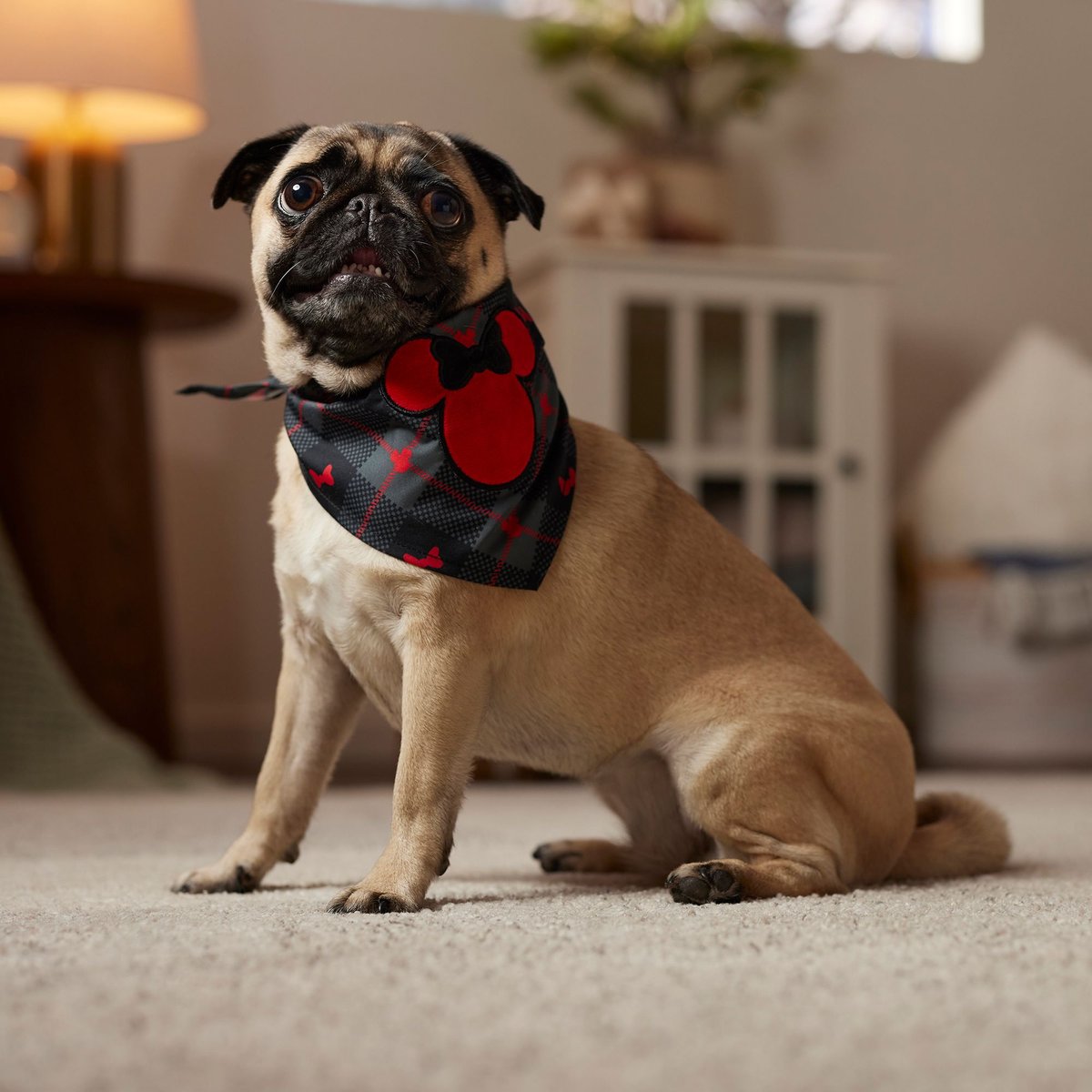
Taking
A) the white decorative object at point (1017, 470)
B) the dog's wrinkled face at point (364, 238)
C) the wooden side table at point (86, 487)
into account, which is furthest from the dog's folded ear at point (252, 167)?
the white decorative object at point (1017, 470)

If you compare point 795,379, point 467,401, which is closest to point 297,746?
point 467,401

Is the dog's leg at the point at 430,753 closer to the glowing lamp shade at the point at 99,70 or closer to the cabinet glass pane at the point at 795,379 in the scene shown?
the glowing lamp shade at the point at 99,70

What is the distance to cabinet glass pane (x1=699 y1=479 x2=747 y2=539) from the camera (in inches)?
128

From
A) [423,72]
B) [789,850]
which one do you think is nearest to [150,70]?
[423,72]

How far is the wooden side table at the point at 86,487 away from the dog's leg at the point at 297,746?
1.58 meters

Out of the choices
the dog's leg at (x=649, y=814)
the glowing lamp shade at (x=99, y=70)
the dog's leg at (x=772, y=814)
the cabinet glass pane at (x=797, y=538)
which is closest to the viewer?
the dog's leg at (x=772, y=814)

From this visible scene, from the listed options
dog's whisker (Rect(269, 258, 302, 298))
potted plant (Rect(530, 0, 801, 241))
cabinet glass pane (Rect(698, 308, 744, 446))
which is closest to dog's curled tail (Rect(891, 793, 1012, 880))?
dog's whisker (Rect(269, 258, 302, 298))

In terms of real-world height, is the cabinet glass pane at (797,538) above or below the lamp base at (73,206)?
below

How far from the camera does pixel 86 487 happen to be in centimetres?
289

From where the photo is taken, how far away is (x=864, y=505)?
336 centimetres

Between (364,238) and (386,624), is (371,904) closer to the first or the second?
(386,624)

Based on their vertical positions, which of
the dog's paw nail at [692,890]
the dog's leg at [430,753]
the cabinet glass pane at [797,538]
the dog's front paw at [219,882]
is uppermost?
the dog's leg at [430,753]

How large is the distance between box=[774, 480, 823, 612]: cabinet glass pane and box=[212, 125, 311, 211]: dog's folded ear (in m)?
2.06

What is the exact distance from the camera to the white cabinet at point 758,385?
10.5 feet
